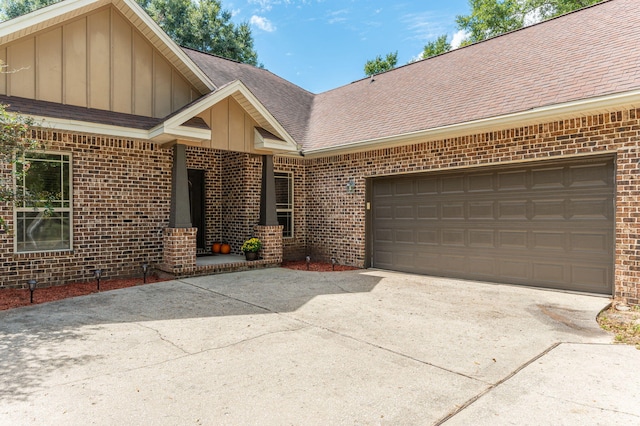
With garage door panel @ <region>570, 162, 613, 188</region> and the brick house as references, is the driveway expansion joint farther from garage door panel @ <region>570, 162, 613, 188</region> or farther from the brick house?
garage door panel @ <region>570, 162, 613, 188</region>

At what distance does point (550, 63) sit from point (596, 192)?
3038 millimetres

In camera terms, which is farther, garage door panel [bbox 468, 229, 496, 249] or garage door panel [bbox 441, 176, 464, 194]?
garage door panel [bbox 441, 176, 464, 194]

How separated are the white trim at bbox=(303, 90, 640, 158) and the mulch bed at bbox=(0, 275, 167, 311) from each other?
536cm

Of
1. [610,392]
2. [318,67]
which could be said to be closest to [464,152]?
[610,392]

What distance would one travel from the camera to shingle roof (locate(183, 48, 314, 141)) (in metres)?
11.6

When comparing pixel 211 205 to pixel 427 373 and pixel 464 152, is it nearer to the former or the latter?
pixel 464 152

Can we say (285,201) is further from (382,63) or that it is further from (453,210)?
(382,63)

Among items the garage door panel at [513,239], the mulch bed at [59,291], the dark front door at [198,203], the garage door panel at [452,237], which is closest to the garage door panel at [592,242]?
the garage door panel at [513,239]

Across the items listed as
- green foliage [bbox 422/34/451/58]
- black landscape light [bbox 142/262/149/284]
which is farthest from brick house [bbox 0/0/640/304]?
green foliage [bbox 422/34/451/58]

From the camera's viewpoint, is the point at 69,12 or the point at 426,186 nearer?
the point at 69,12

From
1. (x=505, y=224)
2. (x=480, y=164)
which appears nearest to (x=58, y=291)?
(x=480, y=164)

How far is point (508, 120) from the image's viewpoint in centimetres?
694

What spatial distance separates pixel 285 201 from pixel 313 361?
291 inches

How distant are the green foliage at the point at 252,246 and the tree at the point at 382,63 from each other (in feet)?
69.9
